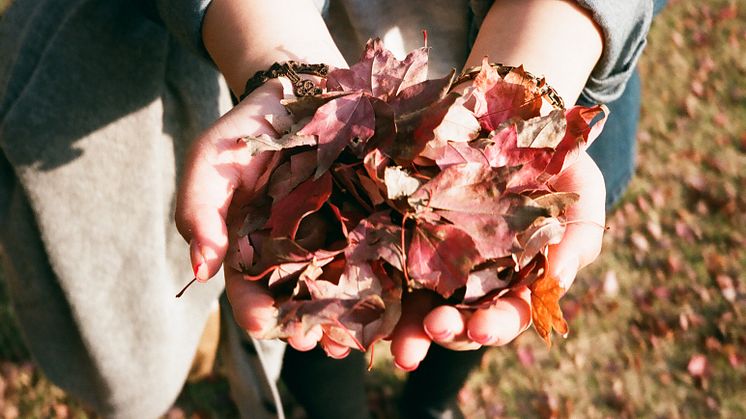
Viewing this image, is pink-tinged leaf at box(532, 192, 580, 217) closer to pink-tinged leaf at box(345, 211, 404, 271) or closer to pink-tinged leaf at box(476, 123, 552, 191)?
pink-tinged leaf at box(476, 123, 552, 191)

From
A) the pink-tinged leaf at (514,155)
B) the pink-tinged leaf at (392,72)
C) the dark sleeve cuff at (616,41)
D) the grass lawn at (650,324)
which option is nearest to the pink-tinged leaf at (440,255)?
the pink-tinged leaf at (514,155)

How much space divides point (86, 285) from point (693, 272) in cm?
234

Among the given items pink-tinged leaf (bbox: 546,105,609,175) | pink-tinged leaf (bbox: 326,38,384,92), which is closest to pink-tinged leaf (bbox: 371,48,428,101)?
pink-tinged leaf (bbox: 326,38,384,92)

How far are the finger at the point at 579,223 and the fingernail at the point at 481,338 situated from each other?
0.46 feet

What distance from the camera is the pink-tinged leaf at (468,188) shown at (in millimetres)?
950

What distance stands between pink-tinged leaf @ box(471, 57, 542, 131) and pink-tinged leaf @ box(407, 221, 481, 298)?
20 cm

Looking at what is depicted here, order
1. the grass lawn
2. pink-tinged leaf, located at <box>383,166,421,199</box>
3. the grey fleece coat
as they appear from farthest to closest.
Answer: the grass lawn
the grey fleece coat
pink-tinged leaf, located at <box>383,166,421,199</box>

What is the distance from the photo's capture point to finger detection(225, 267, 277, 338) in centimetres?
96

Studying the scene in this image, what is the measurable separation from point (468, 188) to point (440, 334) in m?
0.21

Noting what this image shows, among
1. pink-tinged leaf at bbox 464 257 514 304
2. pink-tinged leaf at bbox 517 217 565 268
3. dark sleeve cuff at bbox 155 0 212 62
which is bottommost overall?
pink-tinged leaf at bbox 464 257 514 304

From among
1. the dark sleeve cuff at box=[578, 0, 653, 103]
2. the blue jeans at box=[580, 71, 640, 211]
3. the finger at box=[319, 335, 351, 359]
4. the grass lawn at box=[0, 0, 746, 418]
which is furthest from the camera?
the grass lawn at box=[0, 0, 746, 418]

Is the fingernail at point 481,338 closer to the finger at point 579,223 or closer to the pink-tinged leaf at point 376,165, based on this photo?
the finger at point 579,223

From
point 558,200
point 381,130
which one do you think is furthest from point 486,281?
point 381,130

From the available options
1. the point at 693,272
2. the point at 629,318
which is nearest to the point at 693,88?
the point at 693,272
